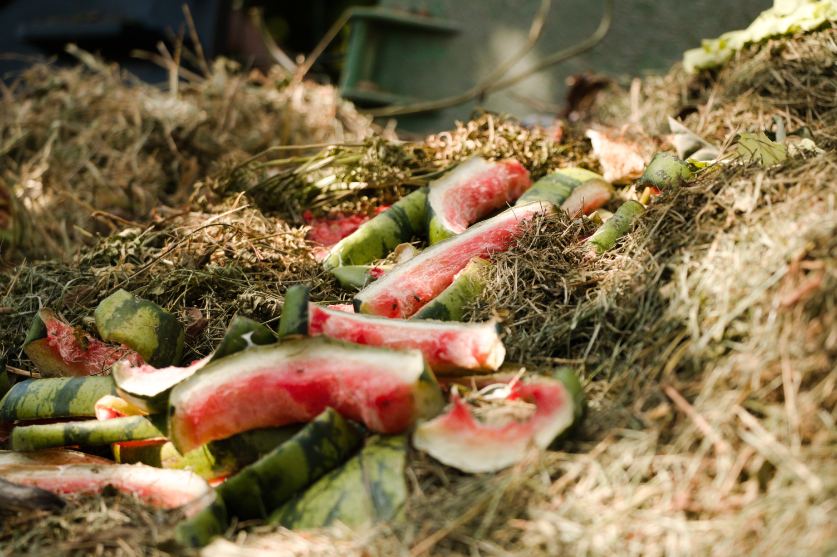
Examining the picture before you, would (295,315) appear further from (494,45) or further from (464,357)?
(494,45)

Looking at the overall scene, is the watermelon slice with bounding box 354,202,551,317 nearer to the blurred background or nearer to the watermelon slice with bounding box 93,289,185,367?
the watermelon slice with bounding box 93,289,185,367

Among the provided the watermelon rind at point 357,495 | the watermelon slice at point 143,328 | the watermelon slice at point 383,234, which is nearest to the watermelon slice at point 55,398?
the watermelon slice at point 143,328

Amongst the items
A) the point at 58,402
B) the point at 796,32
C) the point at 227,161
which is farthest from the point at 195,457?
the point at 796,32

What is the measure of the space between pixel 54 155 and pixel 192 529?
11.7 ft

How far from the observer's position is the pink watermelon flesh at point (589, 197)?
2.84 meters

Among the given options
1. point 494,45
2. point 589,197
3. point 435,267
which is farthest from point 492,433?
point 494,45

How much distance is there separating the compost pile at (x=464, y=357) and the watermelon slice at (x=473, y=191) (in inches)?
0.4

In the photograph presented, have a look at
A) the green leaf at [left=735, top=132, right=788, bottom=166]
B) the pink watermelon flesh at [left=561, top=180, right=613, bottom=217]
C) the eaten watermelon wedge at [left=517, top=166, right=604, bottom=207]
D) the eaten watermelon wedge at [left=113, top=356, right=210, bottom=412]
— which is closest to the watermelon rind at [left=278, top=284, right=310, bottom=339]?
the eaten watermelon wedge at [left=113, top=356, right=210, bottom=412]

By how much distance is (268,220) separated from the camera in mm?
3104

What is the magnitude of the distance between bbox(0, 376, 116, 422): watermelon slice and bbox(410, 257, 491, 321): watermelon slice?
911mm

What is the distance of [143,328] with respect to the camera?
232 cm

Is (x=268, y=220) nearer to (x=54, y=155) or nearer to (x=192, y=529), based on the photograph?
(x=192, y=529)

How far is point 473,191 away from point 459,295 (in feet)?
2.45

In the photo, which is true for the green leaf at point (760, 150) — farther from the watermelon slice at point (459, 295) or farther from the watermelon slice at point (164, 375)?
the watermelon slice at point (164, 375)
